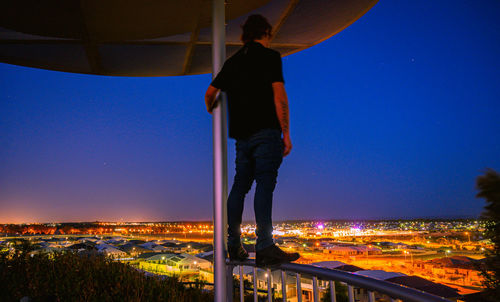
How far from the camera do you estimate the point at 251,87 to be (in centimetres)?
248

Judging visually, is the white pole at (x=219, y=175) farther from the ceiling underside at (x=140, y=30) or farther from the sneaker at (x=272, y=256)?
the ceiling underside at (x=140, y=30)

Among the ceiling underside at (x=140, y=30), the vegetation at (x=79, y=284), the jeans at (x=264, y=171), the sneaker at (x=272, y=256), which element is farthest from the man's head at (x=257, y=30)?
the vegetation at (x=79, y=284)

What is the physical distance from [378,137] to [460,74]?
2559 inches

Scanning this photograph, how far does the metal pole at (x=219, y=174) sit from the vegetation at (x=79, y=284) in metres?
1.61

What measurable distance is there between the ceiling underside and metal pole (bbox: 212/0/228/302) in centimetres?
85

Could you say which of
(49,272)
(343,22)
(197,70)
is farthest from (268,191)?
(49,272)

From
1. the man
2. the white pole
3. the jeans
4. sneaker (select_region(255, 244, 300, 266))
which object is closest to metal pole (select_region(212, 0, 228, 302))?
the white pole

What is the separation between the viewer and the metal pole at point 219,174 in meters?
2.78

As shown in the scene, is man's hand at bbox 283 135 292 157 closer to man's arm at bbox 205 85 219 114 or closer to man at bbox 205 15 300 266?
man at bbox 205 15 300 266

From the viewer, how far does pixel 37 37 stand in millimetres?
4574

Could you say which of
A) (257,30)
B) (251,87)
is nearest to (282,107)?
(251,87)

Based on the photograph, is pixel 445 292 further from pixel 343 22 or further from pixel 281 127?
pixel 281 127

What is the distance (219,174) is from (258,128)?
0.71 meters

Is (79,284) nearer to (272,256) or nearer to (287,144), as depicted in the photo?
(272,256)
